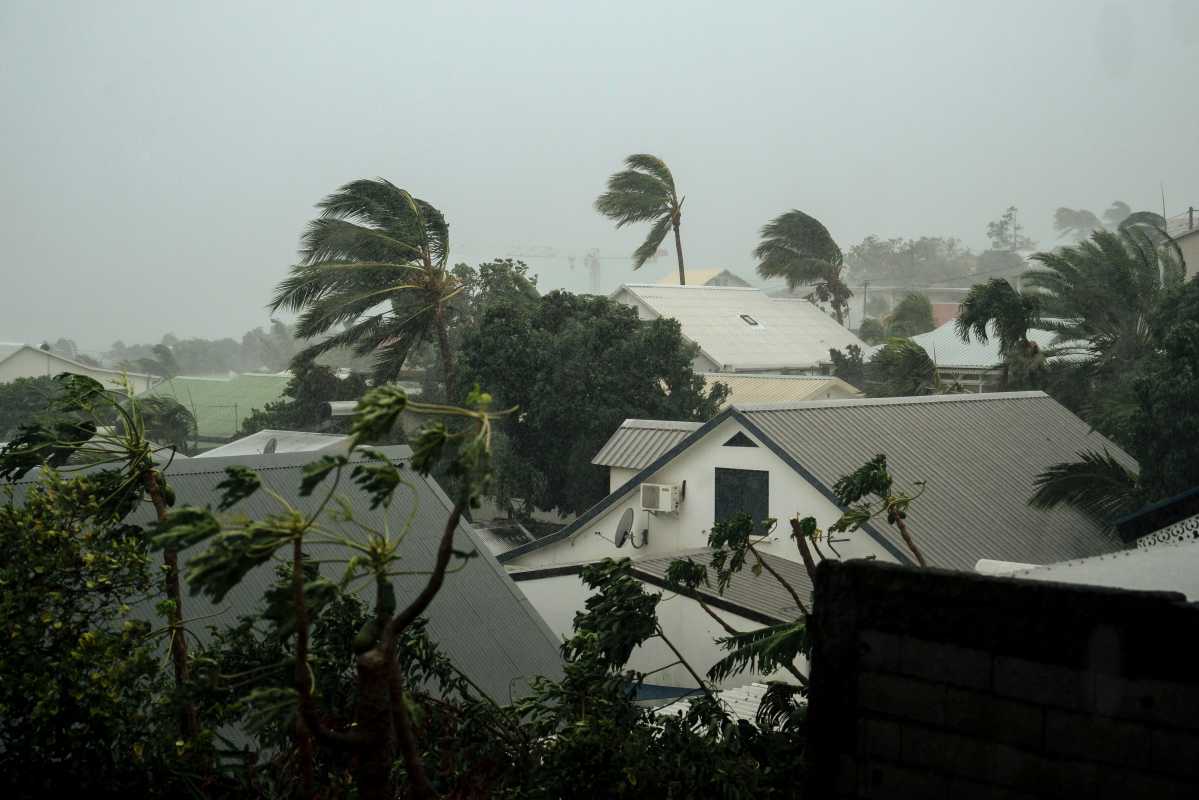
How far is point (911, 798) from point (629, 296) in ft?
140

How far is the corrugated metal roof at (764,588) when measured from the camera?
15898 mm

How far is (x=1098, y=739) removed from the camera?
13.8 ft

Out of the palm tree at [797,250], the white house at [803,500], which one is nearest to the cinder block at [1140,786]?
the white house at [803,500]

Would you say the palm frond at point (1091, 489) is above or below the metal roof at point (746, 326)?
below

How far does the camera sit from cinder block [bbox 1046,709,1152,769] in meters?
4.14

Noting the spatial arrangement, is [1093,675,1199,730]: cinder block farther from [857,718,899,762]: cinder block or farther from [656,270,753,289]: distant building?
[656,270,753,289]: distant building

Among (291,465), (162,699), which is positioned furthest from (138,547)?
(291,465)

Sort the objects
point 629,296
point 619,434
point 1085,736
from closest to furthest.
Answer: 1. point 1085,736
2. point 619,434
3. point 629,296

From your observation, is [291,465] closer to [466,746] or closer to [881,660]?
[466,746]

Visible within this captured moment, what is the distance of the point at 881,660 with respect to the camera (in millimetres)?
4652

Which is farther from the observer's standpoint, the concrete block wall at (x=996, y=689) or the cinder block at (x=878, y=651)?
the cinder block at (x=878, y=651)

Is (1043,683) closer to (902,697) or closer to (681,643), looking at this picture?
(902,697)

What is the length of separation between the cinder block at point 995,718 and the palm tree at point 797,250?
52.4m

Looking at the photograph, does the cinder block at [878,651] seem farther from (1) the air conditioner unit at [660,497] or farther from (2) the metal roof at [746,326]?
(2) the metal roof at [746,326]
